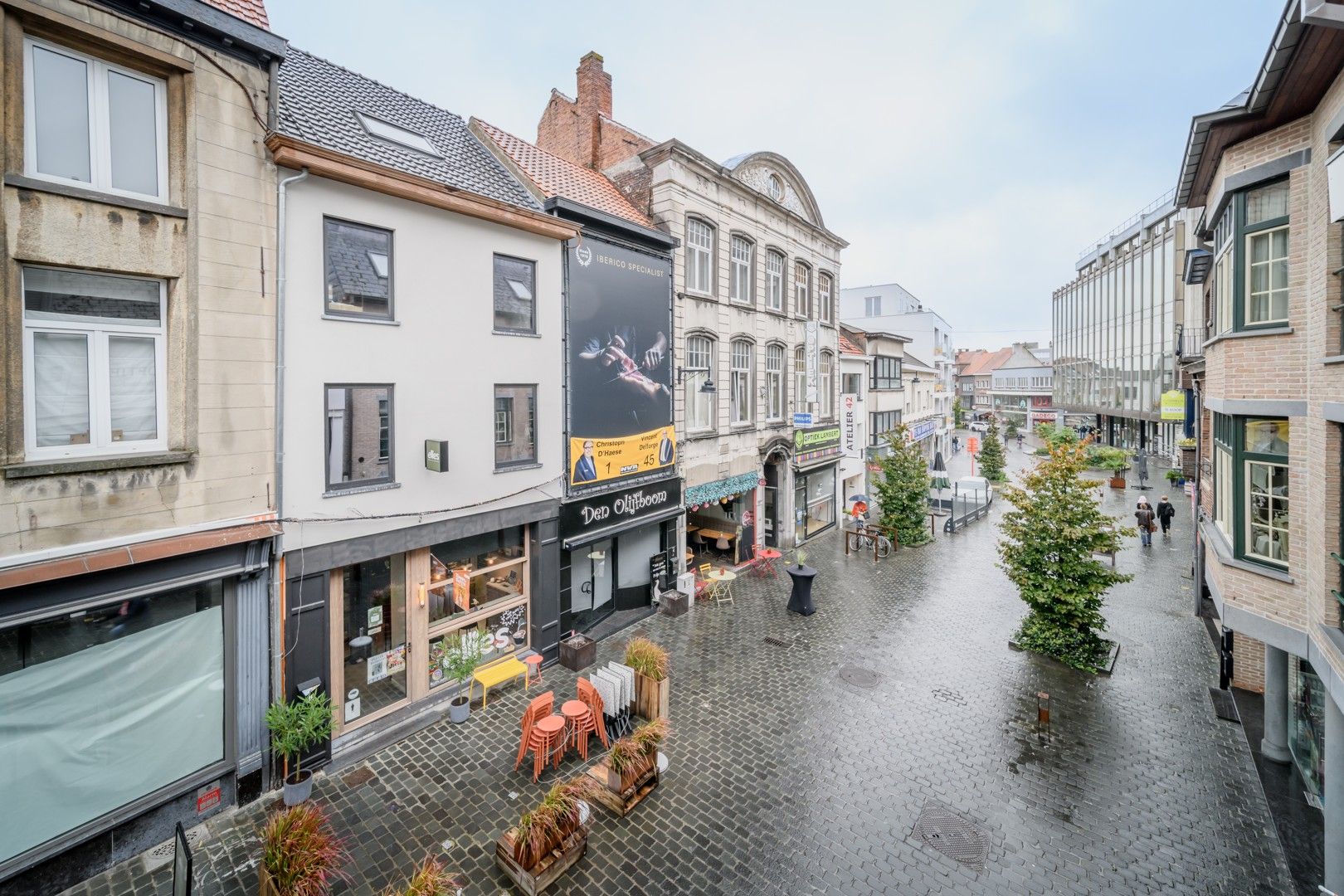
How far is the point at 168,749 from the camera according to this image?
7.17 meters

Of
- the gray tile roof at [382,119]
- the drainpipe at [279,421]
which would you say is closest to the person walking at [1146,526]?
the gray tile roof at [382,119]

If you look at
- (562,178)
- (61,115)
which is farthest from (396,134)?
(61,115)

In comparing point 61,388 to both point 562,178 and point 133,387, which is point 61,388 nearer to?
point 133,387

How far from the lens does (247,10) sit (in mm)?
7969

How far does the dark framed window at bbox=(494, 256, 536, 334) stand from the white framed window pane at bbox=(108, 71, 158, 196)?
16.4 ft

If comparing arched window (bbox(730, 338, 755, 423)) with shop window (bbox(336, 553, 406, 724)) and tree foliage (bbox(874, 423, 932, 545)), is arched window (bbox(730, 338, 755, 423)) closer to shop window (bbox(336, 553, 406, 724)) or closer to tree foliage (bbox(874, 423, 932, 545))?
tree foliage (bbox(874, 423, 932, 545))

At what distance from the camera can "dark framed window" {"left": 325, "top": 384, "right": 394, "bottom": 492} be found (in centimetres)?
865

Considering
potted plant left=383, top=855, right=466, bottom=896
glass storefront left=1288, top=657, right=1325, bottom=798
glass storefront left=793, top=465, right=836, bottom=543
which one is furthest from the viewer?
glass storefront left=793, top=465, right=836, bottom=543

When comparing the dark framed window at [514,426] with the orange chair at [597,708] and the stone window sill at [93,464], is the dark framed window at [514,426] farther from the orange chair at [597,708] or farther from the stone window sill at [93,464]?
the stone window sill at [93,464]

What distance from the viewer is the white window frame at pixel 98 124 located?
6195mm

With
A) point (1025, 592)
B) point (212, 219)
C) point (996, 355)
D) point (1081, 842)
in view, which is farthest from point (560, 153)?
point (996, 355)

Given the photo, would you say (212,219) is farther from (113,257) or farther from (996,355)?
(996,355)

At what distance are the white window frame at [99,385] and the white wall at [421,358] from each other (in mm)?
1317

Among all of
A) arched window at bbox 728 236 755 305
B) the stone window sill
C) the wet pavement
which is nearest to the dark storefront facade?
the wet pavement
